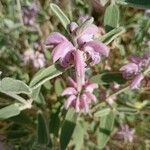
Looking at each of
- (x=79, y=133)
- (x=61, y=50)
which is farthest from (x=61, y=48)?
(x=79, y=133)

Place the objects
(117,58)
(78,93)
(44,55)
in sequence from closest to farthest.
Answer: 1. (78,93)
2. (44,55)
3. (117,58)

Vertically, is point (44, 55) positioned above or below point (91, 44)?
above

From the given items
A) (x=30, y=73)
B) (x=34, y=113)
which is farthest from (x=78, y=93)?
(x=30, y=73)

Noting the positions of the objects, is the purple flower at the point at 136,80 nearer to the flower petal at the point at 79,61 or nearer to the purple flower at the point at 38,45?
the flower petal at the point at 79,61

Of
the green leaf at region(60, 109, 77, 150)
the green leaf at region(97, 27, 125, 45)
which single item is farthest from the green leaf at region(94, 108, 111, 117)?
the green leaf at region(97, 27, 125, 45)

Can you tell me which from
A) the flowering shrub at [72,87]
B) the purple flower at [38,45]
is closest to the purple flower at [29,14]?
the flowering shrub at [72,87]

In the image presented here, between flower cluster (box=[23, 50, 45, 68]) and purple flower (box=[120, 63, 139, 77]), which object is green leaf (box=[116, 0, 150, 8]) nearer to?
purple flower (box=[120, 63, 139, 77])

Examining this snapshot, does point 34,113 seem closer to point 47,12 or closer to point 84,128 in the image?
point 84,128

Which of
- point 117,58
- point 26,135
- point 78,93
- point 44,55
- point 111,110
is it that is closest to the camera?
point 78,93
